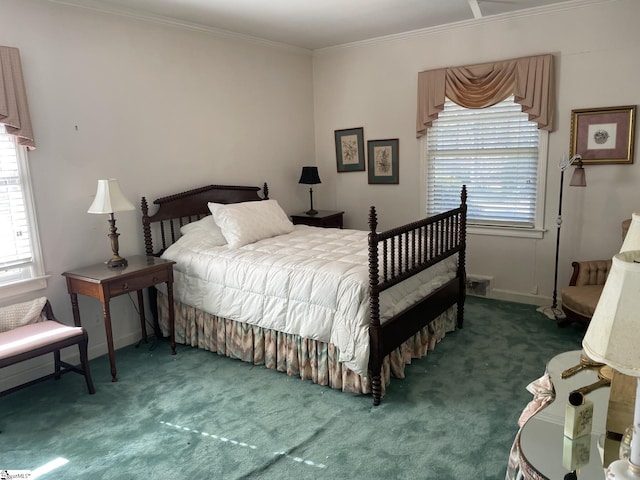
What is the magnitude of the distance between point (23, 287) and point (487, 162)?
4.00 metres

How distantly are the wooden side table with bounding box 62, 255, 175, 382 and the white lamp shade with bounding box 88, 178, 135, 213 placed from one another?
0.43m

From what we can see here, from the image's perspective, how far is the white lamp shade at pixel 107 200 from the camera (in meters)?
3.20

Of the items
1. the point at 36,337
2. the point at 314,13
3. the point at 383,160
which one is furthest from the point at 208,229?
the point at 383,160

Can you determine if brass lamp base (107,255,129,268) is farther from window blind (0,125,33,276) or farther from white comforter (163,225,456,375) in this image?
window blind (0,125,33,276)

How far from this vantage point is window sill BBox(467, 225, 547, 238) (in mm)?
4336

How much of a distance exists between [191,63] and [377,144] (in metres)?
2.08

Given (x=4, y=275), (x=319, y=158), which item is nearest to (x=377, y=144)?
(x=319, y=158)

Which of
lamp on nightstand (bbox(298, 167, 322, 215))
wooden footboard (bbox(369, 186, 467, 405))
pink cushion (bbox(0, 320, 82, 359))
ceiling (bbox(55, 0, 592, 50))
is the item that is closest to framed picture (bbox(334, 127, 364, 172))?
lamp on nightstand (bbox(298, 167, 322, 215))

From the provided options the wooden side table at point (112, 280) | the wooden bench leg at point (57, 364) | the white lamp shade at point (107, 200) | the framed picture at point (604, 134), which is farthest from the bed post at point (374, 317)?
the framed picture at point (604, 134)

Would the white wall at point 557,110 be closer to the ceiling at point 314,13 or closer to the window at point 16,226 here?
the ceiling at point 314,13

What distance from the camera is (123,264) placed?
3.40 meters

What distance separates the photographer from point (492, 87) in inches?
168

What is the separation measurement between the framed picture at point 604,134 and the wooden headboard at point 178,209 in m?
3.08

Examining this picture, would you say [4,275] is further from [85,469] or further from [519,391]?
[519,391]
